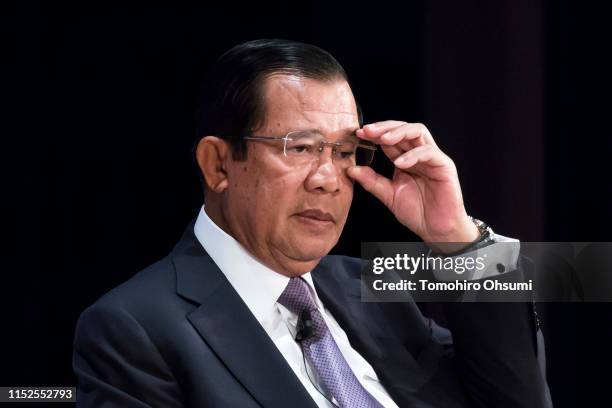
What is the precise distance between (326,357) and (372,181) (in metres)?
0.46

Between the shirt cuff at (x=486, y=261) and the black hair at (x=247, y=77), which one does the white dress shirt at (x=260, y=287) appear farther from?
the shirt cuff at (x=486, y=261)

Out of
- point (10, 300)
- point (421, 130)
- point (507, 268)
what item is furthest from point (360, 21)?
point (10, 300)

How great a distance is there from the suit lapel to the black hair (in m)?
0.29

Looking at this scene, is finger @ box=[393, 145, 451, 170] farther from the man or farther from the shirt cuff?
the shirt cuff

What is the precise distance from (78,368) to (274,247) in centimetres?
51

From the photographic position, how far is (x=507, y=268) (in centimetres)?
217

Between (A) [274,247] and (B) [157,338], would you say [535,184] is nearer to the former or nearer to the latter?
(A) [274,247]

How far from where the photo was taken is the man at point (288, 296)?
185 cm

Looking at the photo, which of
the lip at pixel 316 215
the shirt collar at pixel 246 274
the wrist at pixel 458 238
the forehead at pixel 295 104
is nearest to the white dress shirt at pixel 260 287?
the shirt collar at pixel 246 274

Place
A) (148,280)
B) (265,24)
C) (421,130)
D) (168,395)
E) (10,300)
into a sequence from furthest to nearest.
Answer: (265,24) < (10,300) < (421,130) < (148,280) < (168,395)

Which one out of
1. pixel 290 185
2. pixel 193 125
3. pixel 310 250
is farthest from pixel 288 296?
pixel 193 125

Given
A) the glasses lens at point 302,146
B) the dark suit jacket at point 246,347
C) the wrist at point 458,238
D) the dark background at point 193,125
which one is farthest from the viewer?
the dark background at point 193,125

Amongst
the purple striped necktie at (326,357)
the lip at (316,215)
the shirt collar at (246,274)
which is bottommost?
the purple striped necktie at (326,357)

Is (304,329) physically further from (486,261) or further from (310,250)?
(486,261)
